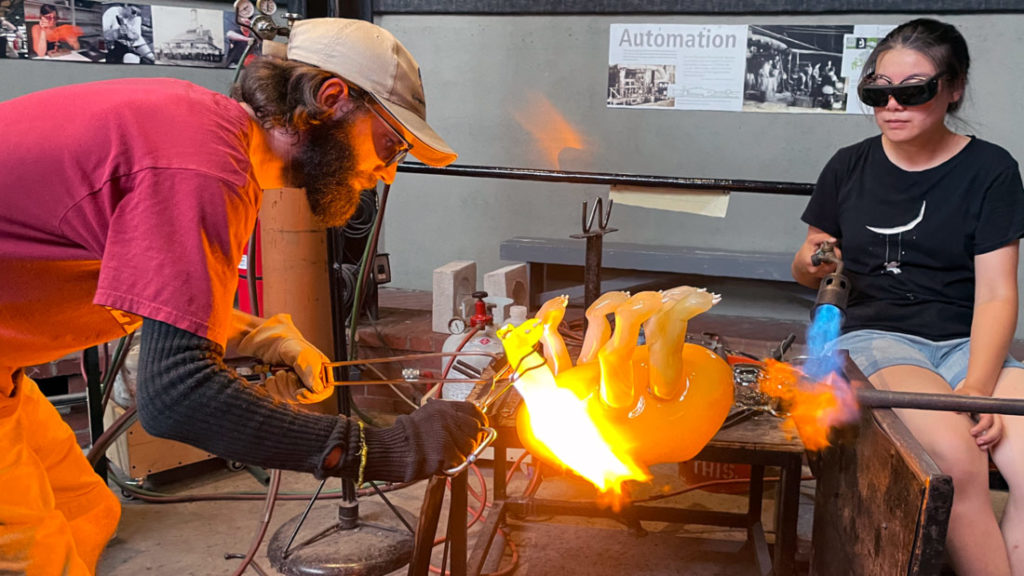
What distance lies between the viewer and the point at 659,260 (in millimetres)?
4949

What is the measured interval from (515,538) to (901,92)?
82.0 inches

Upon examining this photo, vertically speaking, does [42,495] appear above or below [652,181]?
below

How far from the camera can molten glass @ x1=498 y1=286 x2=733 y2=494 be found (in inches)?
70.0

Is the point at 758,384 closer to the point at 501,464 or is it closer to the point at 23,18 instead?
the point at 501,464

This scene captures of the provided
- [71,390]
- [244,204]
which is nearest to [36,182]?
[244,204]

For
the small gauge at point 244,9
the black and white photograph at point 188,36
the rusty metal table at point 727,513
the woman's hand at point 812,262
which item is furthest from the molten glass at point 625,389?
the black and white photograph at point 188,36

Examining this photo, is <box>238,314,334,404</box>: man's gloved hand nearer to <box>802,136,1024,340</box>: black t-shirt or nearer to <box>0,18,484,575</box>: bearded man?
<box>0,18,484,575</box>: bearded man

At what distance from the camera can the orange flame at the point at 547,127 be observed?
18.3ft

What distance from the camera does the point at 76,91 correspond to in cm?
148

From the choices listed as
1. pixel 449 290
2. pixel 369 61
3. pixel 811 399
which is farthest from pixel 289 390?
pixel 449 290

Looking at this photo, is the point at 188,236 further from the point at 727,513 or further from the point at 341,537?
the point at 727,513

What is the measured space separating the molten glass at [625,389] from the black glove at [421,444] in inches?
8.6

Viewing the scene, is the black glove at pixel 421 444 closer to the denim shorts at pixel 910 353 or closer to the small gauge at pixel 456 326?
the denim shorts at pixel 910 353

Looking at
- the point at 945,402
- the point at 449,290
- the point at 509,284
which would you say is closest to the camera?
the point at 945,402
